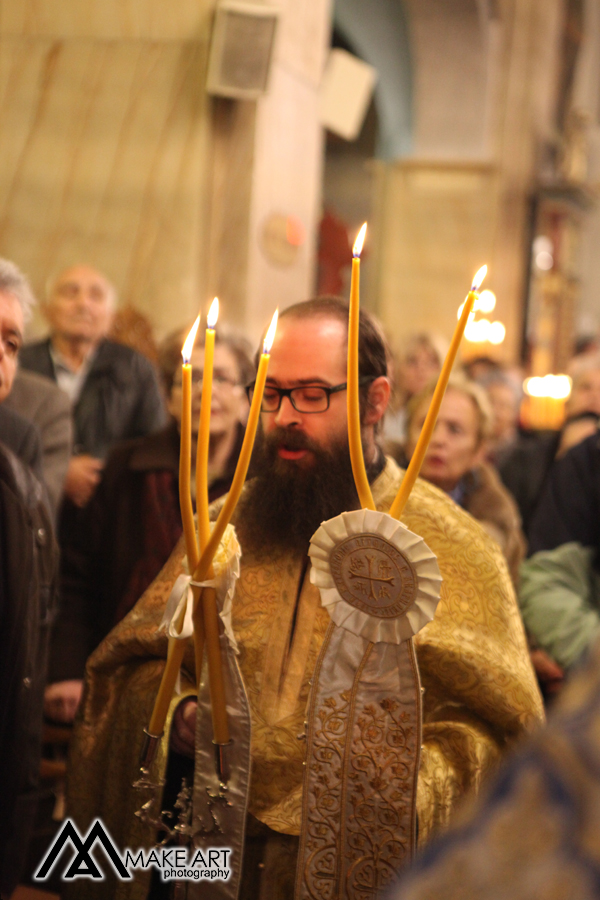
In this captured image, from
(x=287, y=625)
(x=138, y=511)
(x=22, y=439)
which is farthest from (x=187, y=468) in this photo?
(x=138, y=511)

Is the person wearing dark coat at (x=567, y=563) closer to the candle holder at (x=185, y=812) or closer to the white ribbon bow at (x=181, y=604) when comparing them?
the candle holder at (x=185, y=812)

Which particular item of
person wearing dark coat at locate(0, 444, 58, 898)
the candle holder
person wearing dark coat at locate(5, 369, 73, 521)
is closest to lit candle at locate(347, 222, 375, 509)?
the candle holder

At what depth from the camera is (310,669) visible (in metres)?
1.87

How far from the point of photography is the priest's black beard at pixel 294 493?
189 cm

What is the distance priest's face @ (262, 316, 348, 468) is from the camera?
1865 mm

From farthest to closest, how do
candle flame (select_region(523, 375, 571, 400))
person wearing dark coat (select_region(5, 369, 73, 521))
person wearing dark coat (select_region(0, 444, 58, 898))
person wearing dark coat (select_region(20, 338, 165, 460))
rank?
candle flame (select_region(523, 375, 571, 400))
person wearing dark coat (select_region(20, 338, 165, 460))
person wearing dark coat (select_region(5, 369, 73, 521))
person wearing dark coat (select_region(0, 444, 58, 898))

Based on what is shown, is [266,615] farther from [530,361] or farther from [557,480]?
[530,361]

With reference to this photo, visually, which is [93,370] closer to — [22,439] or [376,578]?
[22,439]

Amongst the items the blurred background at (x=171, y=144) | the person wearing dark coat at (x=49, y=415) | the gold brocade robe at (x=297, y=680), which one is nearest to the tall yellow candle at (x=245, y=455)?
the gold brocade robe at (x=297, y=680)

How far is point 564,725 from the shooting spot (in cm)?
55

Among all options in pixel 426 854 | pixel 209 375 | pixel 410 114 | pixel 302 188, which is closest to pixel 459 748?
pixel 209 375

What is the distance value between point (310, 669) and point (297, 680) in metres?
0.03

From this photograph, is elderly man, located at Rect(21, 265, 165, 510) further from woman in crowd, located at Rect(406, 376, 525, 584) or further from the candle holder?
the candle holder

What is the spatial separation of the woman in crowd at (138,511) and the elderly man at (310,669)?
2.80 ft
